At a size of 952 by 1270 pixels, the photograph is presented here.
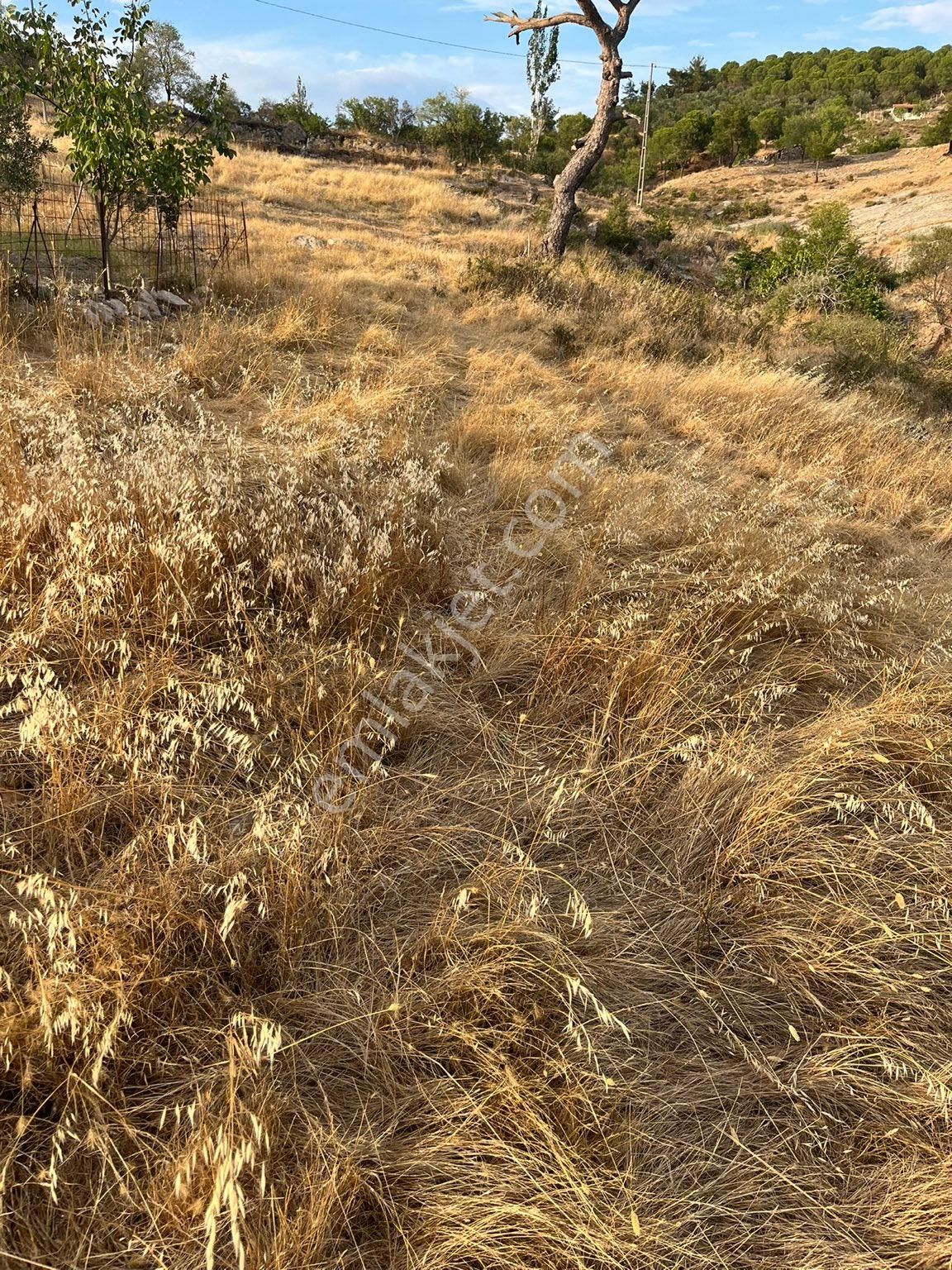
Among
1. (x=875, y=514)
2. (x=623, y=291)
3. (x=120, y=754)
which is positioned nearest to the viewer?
(x=120, y=754)

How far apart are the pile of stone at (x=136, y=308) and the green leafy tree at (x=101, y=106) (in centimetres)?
29

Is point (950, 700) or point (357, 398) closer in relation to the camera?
point (950, 700)

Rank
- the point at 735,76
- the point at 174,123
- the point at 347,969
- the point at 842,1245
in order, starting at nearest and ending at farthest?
the point at 842,1245 < the point at 347,969 < the point at 174,123 < the point at 735,76

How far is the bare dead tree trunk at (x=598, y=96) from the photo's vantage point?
10555 mm

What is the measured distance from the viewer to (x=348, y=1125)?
4.23ft

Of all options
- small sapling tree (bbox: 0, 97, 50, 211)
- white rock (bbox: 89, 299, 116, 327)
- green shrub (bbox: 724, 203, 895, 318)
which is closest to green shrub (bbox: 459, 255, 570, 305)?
green shrub (bbox: 724, 203, 895, 318)

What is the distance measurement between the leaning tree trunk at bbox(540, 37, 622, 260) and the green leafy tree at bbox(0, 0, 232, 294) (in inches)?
271

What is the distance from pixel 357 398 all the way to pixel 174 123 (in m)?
3.76

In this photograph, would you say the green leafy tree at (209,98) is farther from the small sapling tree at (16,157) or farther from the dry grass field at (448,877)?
the dry grass field at (448,877)

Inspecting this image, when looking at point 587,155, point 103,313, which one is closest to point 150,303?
point 103,313

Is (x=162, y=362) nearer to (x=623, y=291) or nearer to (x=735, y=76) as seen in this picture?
(x=623, y=291)

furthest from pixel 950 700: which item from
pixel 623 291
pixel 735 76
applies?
pixel 735 76

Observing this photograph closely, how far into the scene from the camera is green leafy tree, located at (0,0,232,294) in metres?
5.11

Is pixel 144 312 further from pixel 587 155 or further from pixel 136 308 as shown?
pixel 587 155
